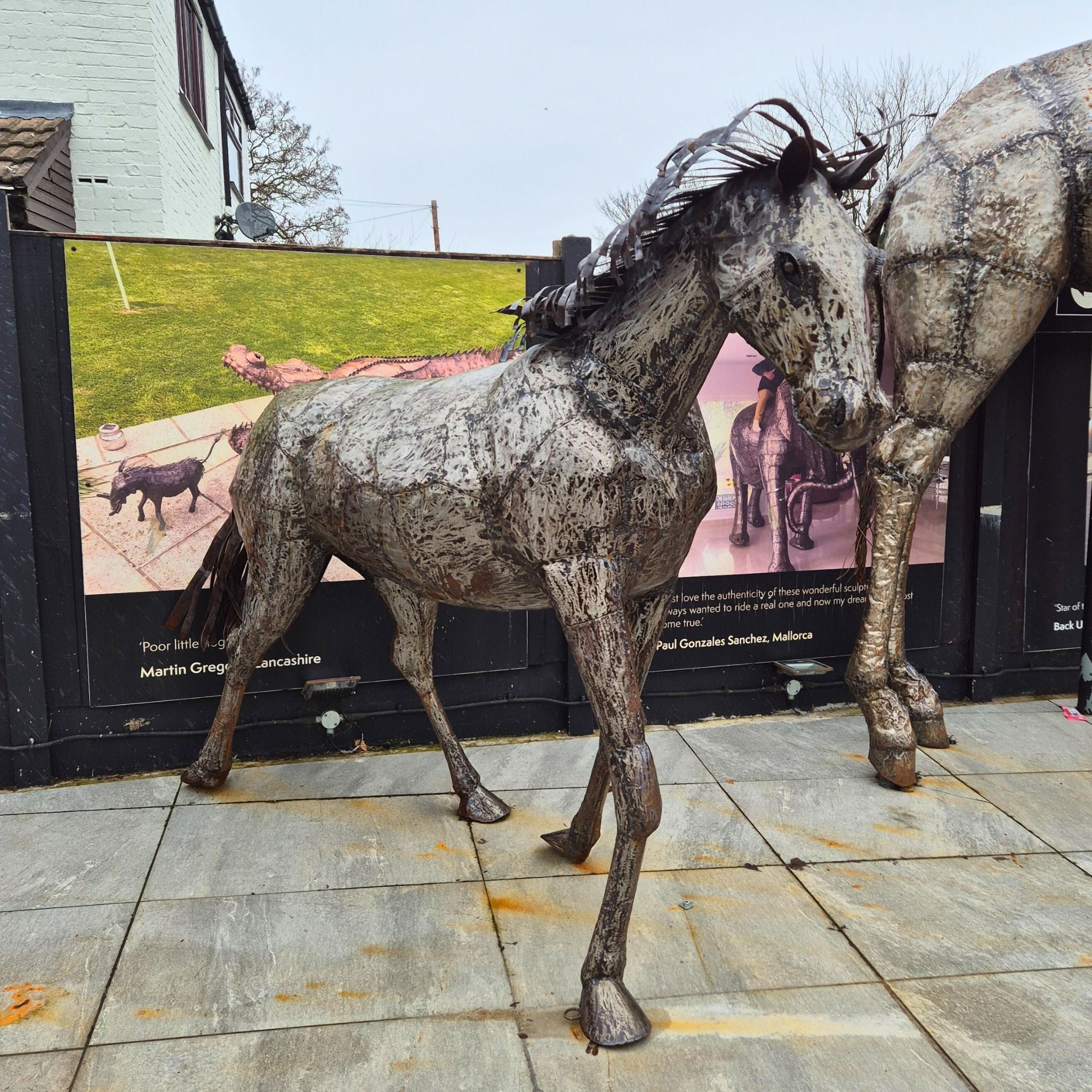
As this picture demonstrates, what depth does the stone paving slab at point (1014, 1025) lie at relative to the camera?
→ 193 cm

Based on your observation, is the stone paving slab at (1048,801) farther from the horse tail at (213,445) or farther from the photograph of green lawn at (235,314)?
the horse tail at (213,445)

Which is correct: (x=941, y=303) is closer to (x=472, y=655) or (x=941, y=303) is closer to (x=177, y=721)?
(x=472, y=655)

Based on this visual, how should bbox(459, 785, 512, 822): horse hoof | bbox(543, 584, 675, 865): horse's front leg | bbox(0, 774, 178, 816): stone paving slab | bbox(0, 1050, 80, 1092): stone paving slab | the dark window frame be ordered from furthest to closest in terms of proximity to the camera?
the dark window frame < bbox(0, 774, 178, 816): stone paving slab < bbox(459, 785, 512, 822): horse hoof < bbox(543, 584, 675, 865): horse's front leg < bbox(0, 1050, 80, 1092): stone paving slab

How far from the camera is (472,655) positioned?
4090 millimetres

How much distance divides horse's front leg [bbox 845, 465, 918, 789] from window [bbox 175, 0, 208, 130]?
Answer: 8.03 m

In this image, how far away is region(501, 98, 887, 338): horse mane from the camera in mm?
1848

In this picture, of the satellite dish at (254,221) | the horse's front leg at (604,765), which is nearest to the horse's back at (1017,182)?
the horse's front leg at (604,765)

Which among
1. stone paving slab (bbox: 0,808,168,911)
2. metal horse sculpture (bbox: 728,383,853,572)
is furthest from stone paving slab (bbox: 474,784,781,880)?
metal horse sculpture (bbox: 728,383,853,572)

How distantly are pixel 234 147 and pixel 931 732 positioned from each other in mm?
14214

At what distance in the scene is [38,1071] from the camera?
1.94 metres

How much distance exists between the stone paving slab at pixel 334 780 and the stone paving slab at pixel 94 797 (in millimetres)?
107

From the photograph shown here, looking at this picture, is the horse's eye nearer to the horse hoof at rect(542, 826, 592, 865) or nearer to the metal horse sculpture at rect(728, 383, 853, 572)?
the horse hoof at rect(542, 826, 592, 865)

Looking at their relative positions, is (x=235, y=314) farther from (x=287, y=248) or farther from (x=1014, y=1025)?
(x=1014, y=1025)

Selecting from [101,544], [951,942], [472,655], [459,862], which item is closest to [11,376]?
[101,544]
